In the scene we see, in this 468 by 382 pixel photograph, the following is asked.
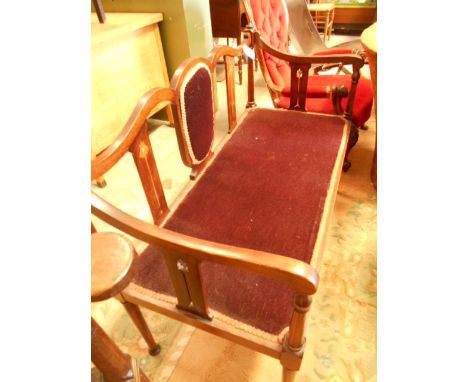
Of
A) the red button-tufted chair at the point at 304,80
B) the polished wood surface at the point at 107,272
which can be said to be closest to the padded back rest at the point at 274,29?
the red button-tufted chair at the point at 304,80

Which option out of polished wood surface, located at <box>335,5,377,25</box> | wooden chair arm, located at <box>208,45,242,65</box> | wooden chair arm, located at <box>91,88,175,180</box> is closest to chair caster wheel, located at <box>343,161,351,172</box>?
wooden chair arm, located at <box>208,45,242,65</box>

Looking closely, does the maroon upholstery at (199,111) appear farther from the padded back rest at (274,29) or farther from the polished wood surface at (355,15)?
the polished wood surface at (355,15)

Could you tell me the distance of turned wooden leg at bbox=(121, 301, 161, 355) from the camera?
2.94 feet

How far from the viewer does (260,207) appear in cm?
99

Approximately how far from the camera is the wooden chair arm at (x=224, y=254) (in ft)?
1.73

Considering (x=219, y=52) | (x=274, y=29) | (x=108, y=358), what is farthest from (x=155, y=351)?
(x=274, y=29)

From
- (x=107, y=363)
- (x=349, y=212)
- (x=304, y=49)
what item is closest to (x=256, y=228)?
(x=107, y=363)

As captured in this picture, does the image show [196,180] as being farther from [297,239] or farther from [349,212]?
[349,212]

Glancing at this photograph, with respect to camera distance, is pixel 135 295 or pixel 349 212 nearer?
pixel 135 295

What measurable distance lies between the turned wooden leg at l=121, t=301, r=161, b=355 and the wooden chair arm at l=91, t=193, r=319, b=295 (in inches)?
14.7

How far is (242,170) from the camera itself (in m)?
1.16

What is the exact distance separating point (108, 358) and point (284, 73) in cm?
190
